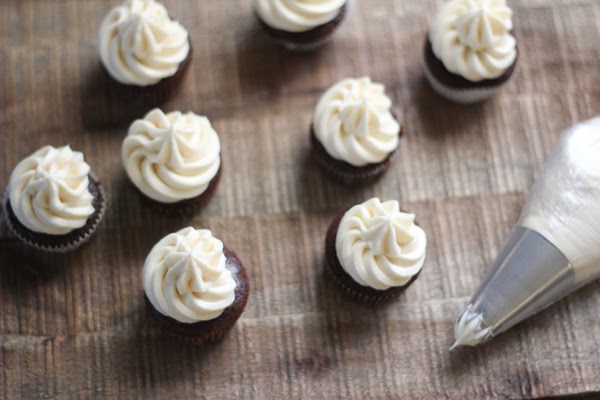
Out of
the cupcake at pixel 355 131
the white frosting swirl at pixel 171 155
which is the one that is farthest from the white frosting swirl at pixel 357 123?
the white frosting swirl at pixel 171 155

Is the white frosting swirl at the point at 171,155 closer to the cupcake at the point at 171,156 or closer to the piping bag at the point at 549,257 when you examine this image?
the cupcake at the point at 171,156

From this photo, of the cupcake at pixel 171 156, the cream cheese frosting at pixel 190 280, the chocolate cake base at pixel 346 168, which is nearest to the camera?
the cream cheese frosting at pixel 190 280

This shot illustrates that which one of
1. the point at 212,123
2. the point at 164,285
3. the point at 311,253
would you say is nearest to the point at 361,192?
the point at 311,253

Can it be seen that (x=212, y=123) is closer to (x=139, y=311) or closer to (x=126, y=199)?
(x=126, y=199)

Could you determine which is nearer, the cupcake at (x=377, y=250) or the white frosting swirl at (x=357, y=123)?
the cupcake at (x=377, y=250)

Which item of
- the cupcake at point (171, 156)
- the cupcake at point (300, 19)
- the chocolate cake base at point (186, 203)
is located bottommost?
the chocolate cake base at point (186, 203)

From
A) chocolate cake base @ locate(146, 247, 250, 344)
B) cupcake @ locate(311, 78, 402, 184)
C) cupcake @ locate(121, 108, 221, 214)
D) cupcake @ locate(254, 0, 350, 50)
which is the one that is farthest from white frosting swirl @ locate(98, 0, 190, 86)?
chocolate cake base @ locate(146, 247, 250, 344)
